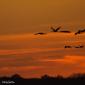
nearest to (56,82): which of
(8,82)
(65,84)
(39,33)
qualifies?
(65,84)

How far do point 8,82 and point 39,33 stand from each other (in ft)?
79.0

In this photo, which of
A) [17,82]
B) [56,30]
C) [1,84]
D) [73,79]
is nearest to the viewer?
[56,30]

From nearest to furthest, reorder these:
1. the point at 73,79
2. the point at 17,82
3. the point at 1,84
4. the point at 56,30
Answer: the point at 56,30
the point at 1,84
the point at 17,82
the point at 73,79

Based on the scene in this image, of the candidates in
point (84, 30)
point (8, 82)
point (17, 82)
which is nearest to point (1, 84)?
point (8, 82)

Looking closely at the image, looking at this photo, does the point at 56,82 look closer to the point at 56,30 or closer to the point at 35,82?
the point at 35,82

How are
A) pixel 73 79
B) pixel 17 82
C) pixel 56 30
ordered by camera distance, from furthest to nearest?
pixel 73 79 < pixel 17 82 < pixel 56 30

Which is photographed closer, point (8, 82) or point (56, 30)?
point (56, 30)

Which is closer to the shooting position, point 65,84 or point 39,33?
point 39,33

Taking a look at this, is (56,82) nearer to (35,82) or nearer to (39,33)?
(35,82)

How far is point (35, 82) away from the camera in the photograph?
13362cm

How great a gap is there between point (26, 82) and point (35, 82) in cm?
183

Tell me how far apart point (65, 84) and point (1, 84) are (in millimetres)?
21360

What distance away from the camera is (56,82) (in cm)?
13100

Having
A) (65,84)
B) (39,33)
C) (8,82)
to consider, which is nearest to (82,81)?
(65,84)
